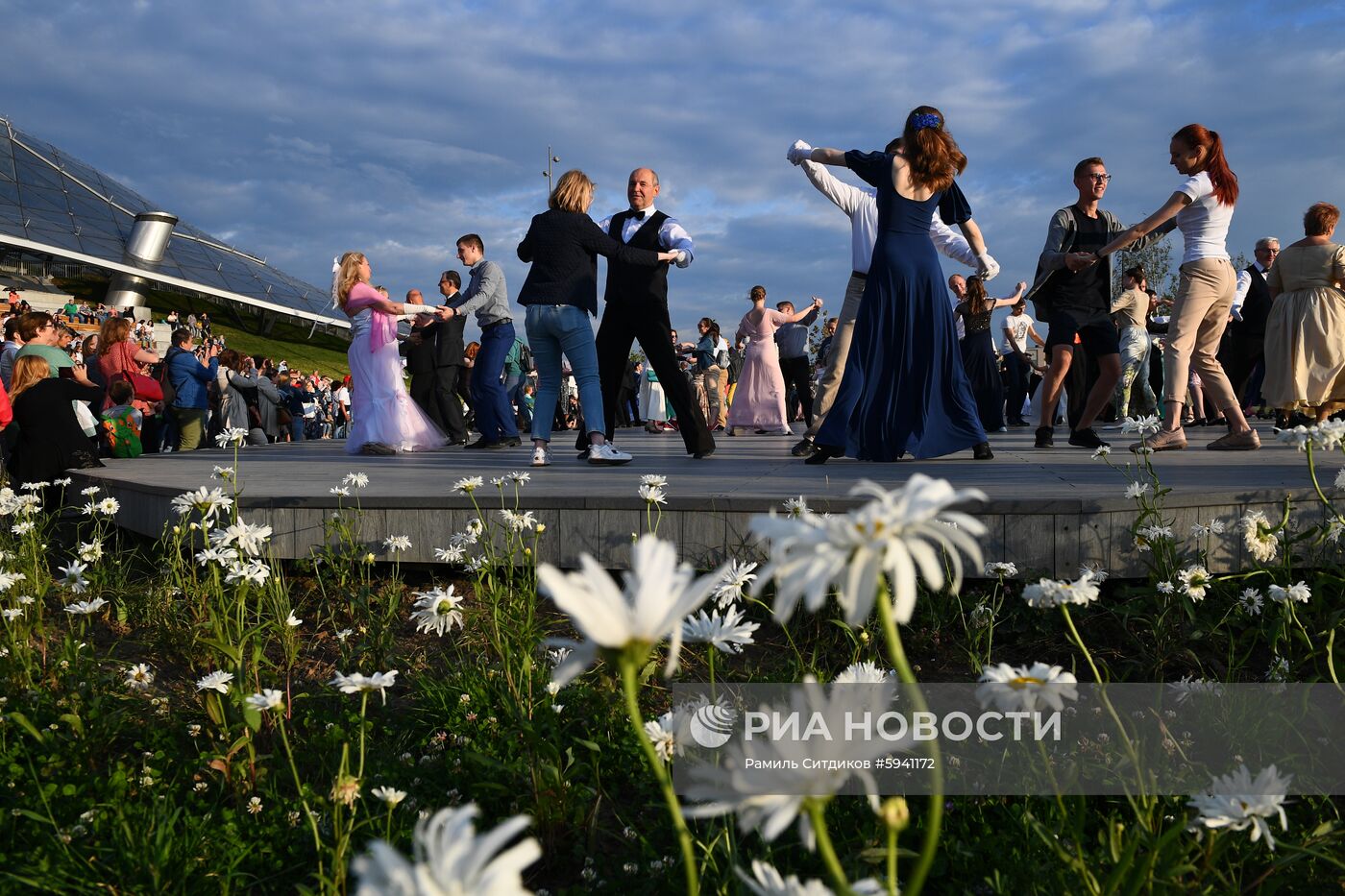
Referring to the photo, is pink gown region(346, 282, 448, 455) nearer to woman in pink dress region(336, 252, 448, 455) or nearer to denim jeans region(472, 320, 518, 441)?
woman in pink dress region(336, 252, 448, 455)

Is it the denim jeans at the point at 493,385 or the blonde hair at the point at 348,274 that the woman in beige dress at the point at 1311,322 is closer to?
the denim jeans at the point at 493,385

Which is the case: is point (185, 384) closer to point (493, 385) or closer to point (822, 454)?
point (493, 385)

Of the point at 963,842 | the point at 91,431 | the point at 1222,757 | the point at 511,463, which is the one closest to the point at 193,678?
the point at 963,842

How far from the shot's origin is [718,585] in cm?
258

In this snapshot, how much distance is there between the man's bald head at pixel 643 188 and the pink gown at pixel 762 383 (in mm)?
6573

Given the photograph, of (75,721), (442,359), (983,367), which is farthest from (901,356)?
(983,367)

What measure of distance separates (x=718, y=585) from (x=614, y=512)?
145 cm

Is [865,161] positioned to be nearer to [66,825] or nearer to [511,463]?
[511,463]

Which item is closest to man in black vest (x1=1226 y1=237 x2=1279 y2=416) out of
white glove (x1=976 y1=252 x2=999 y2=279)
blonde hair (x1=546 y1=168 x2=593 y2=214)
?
white glove (x1=976 y1=252 x2=999 y2=279)

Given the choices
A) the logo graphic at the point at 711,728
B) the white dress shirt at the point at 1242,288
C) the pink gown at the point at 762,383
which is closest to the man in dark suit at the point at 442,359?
the pink gown at the point at 762,383

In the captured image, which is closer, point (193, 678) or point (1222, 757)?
point (1222, 757)

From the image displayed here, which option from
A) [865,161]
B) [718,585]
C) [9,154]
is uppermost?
[9,154]

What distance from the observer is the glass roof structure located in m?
61.2

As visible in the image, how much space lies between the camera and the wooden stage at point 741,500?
354 centimetres
